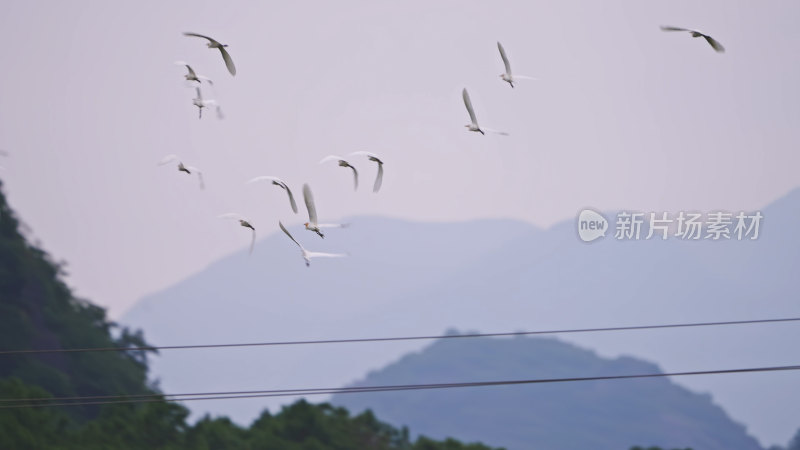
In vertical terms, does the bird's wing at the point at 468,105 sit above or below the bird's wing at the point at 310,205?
above

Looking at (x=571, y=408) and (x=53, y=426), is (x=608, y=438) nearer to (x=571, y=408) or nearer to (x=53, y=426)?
(x=571, y=408)

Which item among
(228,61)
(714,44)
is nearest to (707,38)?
(714,44)

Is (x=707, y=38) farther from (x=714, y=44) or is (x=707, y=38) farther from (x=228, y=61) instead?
(x=228, y=61)

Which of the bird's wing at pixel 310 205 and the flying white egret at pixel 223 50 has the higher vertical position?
the flying white egret at pixel 223 50

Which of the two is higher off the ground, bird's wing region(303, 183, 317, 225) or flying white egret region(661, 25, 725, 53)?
flying white egret region(661, 25, 725, 53)

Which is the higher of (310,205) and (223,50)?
(223,50)

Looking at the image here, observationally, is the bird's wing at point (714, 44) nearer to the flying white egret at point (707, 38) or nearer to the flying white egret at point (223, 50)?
the flying white egret at point (707, 38)

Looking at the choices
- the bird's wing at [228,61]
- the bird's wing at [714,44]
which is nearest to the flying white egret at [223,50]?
the bird's wing at [228,61]

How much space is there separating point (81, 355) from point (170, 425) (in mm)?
11493

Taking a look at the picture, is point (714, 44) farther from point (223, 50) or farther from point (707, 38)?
point (223, 50)

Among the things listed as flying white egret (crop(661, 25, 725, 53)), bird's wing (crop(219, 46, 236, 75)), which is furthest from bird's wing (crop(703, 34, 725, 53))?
bird's wing (crop(219, 46, 236, 75))

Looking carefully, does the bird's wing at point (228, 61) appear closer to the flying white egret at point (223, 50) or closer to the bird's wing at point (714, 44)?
the flying white egret at point (223, 50)

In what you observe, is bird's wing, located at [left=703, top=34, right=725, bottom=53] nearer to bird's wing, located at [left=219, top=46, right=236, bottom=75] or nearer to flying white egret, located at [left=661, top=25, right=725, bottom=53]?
flying white egret, located at [left=661, top=25, right=725, bottom=53]

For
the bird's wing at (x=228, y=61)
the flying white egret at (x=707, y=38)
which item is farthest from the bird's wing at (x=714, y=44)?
the bird's wing at (x=228, y=61)
